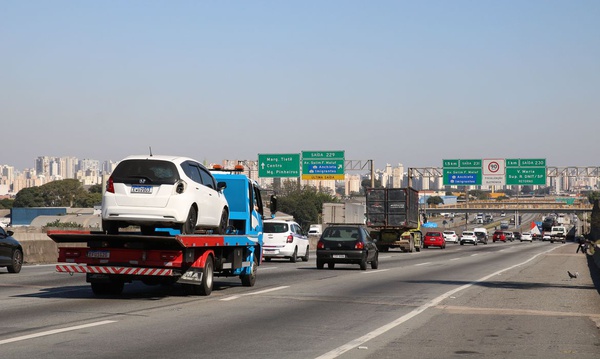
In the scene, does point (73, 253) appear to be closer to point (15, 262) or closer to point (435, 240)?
point (15, 262)

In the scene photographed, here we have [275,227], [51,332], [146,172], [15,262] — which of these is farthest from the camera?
[275,227]

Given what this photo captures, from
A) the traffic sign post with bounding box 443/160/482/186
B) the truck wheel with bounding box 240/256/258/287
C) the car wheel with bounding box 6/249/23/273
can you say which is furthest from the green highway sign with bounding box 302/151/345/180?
the truck wheel with bounding box 240/256/258/287

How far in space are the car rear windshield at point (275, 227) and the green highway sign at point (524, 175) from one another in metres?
44.3

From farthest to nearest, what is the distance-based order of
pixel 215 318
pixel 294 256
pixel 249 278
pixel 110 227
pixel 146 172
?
pixel 294 256 < pixel 249 278 < pixel 110 227 < pixel 146 172 < pixel 215 318

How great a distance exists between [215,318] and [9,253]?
13199 millimetres

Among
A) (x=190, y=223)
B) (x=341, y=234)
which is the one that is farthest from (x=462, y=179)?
(x=190, y=223)

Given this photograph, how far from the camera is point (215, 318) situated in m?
14.4

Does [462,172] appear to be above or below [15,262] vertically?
above

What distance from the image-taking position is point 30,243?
3397 cm

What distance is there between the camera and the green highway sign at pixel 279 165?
75.8 meters

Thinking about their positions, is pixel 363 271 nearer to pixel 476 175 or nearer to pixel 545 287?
pixel 545 287

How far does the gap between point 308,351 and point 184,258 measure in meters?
6.36

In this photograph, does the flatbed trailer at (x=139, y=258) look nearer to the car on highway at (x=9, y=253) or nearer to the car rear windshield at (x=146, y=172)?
the car rear windshield at (x=146, y=172)

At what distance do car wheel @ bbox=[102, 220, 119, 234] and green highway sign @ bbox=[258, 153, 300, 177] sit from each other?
58.2 meters
